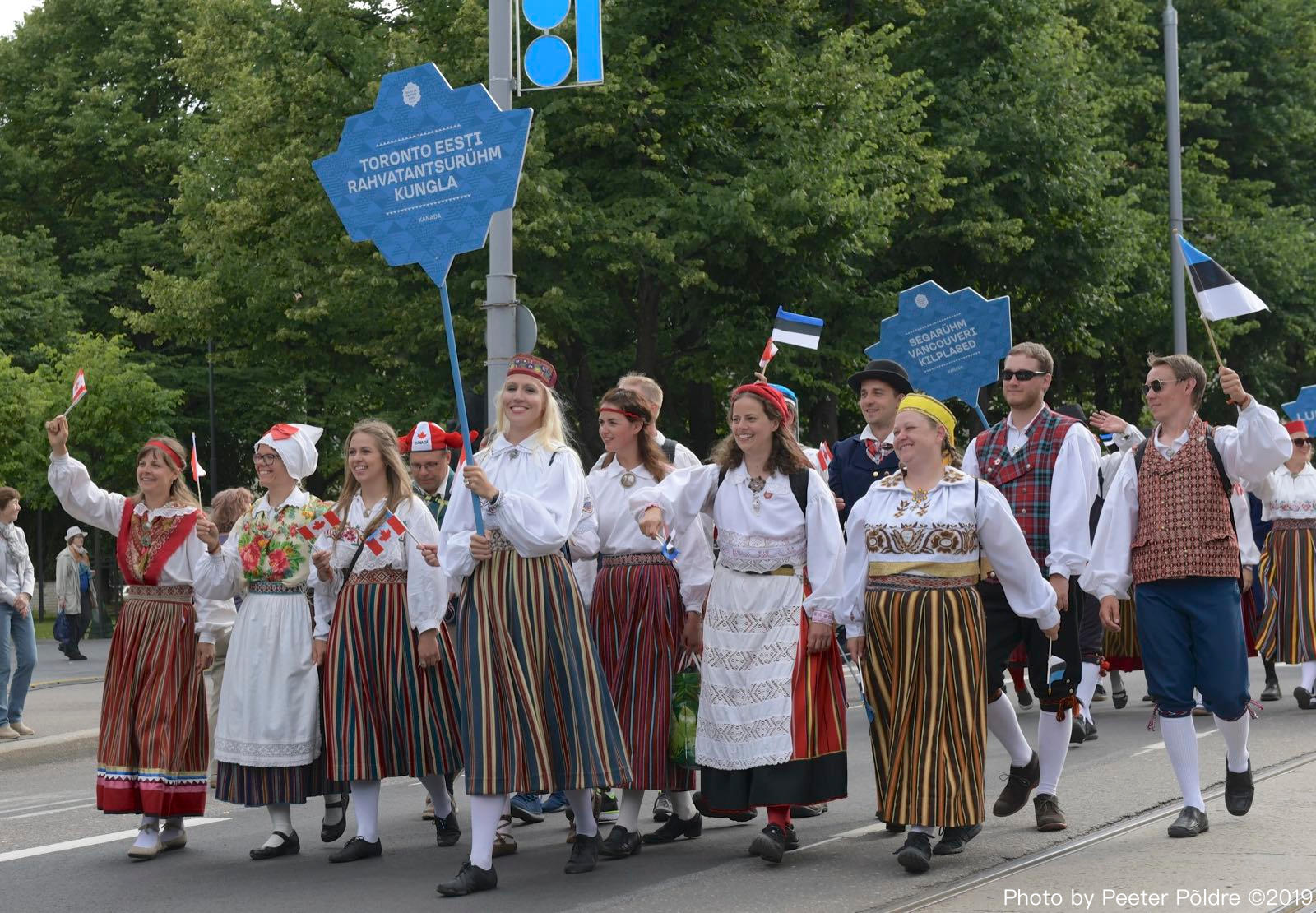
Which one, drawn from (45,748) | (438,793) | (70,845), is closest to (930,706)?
(438,793)

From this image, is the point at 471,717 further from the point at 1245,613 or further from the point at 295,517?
the point at 1245,613

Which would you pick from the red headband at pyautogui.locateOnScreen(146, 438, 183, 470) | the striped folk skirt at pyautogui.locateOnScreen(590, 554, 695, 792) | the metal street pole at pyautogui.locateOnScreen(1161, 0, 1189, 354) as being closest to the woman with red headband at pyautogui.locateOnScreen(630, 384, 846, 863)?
the striped folk skirt at pyautogui.locateOnScreen(590, 554, 695, 792)

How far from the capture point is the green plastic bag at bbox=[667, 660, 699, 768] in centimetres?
742

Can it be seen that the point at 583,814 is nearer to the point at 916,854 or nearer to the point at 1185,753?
the point at 916,854

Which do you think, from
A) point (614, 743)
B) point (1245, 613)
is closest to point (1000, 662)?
point (614, 743)

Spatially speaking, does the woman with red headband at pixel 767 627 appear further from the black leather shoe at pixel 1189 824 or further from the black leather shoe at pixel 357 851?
the black leather shoe at pixel 357 851

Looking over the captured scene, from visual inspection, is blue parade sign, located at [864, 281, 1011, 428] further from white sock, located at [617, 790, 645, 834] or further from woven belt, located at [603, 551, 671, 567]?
white sock, located at [617, 790, 645, 834]

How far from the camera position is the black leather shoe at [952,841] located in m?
6.82

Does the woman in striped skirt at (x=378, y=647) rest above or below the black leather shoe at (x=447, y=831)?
above

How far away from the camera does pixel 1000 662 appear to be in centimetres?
729

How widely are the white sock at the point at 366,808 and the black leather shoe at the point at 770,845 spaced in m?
1.72

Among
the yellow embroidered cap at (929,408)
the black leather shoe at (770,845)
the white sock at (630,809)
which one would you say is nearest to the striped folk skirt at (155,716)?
the white sock at (630,809)

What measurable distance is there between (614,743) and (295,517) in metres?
1.89

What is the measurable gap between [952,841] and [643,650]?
1.60 meters
